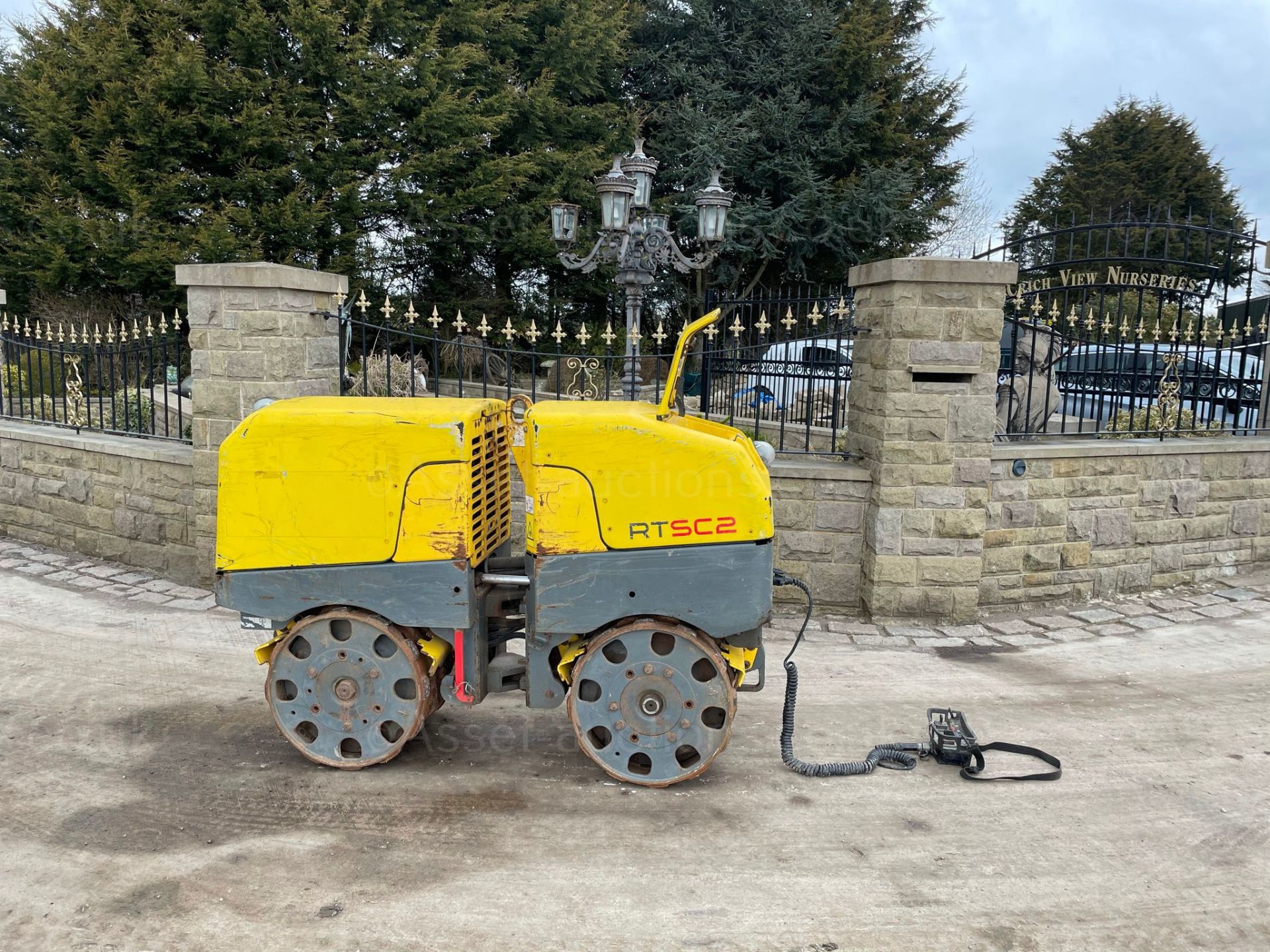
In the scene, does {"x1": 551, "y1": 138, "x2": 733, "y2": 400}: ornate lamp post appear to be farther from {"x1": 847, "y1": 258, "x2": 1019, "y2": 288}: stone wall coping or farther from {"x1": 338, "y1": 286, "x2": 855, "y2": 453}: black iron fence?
{"x1": 847, "y1": 258, "x2": 1019, "y2": 288}: stone wall coping

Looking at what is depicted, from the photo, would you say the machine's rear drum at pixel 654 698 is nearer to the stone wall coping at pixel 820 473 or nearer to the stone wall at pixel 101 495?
the stone wall coping at pixel 820 473

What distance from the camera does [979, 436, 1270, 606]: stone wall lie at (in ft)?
22.4

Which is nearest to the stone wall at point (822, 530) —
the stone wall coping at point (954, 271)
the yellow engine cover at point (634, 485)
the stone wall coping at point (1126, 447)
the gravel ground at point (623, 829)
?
the stone wall coping at point (1126, 447)

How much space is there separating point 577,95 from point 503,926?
18.7m

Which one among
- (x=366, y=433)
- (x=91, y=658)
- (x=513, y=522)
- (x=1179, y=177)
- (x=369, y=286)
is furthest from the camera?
(x=1179, y=177)

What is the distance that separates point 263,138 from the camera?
15.5 m

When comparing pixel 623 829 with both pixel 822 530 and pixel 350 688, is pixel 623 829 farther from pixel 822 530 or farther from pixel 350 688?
pixel 822 530

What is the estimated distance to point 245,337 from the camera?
21.4 feet

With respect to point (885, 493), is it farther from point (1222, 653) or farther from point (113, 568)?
point (113, 568)

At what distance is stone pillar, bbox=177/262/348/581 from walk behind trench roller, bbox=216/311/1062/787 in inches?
108

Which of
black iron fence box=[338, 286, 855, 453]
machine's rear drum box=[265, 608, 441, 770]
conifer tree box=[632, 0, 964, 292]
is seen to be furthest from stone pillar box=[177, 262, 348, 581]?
conifer tree box=[632, 0, 964, 292]

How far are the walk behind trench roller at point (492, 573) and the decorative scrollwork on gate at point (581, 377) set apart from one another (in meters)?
3.25

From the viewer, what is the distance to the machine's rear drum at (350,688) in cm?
400

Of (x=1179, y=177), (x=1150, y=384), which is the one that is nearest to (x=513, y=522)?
(x=1150, y=384)
